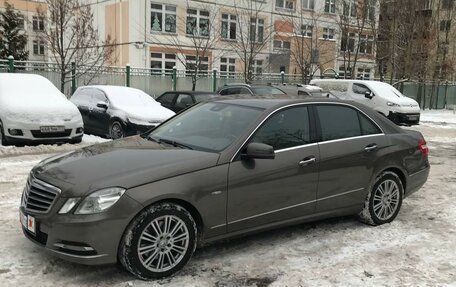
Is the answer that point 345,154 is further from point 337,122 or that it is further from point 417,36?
point 417,36

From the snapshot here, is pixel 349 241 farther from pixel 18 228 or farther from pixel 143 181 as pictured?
pixel 18 228

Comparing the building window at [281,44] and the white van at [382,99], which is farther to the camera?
the building window at [281,44]

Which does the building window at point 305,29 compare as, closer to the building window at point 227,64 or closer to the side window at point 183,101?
the building window at point 227,64

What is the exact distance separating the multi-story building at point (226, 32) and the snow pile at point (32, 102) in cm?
1966

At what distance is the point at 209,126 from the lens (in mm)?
4930

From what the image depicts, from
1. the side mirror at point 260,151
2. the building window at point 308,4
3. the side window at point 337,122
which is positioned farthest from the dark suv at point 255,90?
the building window at point 308,4

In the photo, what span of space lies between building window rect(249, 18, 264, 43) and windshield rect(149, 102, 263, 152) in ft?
81.7

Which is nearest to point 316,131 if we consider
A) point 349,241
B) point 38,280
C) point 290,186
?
point 290,186

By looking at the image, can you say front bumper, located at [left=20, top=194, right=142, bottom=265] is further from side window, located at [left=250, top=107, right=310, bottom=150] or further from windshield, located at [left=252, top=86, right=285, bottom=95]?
windshield, located at [left=252, top=86, right=285, bottom=95]

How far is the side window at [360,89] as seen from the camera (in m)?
19.8

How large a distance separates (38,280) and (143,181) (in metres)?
1.17

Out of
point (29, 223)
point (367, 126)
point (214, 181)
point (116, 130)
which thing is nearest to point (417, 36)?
point (116, 130)

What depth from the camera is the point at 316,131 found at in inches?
200

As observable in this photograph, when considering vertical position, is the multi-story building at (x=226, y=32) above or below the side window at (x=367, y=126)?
above
